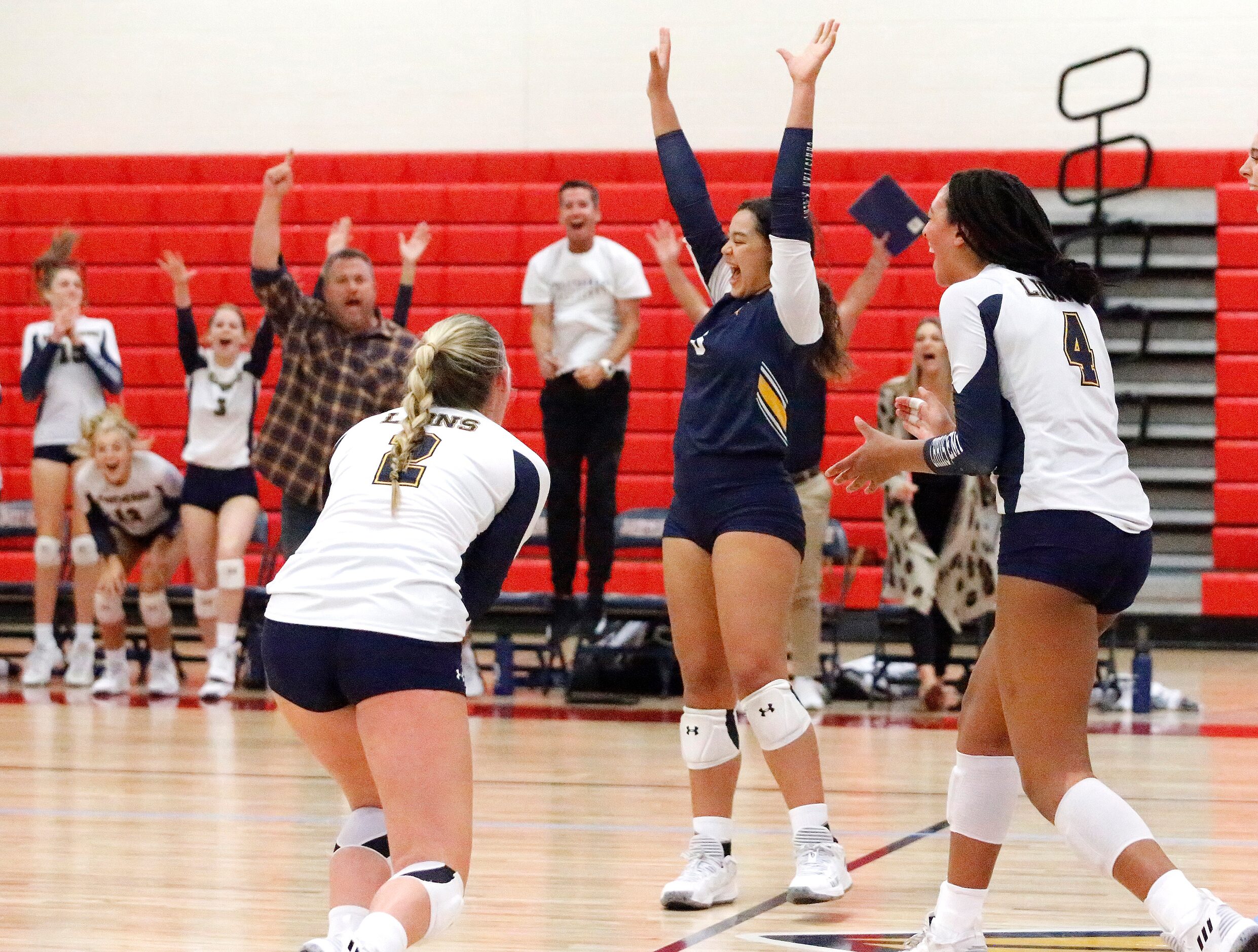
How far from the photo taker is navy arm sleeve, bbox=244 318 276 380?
717cm

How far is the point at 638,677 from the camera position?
24.2ft

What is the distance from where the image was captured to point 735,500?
3.60 metres

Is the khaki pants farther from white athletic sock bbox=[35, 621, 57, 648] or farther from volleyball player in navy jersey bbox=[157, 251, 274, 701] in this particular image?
white athletic sock bbox=[35, 621, 57, 648]

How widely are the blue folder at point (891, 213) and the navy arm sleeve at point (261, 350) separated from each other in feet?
8.66

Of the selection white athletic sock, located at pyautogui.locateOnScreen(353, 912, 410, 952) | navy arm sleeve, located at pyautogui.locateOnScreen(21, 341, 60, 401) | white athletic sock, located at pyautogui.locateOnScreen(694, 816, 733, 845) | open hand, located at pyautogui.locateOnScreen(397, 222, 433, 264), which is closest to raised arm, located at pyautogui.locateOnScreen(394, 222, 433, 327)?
open hand, located at pyautogui.locateOnScreen(397, 222, 433, 264)

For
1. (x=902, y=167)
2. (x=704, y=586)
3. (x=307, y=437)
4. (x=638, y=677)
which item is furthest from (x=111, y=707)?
(x=902, y=167)

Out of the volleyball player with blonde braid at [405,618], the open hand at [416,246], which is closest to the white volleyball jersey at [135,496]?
the open hand at [416,246]

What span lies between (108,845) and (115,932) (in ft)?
3.07

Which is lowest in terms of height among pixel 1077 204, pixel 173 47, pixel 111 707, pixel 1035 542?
pixel 111 707

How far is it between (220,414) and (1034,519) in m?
5.20

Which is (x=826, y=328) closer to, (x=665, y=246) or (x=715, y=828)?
(x=715, y=828)

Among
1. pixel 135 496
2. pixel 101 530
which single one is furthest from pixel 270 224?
pixel 101 530

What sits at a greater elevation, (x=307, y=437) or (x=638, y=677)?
(x=307, y=437)

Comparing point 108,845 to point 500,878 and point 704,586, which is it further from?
point 704,586
